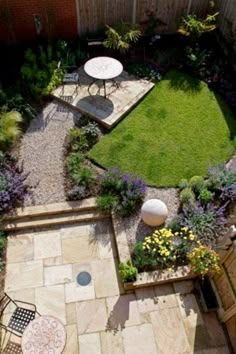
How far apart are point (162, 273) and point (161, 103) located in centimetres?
541

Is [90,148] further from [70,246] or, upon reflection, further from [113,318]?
[113,318]

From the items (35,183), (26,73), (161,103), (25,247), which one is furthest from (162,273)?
(26,73)

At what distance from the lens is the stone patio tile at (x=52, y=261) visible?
7.57 meters

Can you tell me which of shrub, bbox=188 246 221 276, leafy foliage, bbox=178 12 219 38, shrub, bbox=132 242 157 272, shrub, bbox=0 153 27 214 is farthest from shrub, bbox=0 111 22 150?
leafy foliage, bbox=178 12 219 38

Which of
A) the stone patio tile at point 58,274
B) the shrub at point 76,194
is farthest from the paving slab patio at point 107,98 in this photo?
the stone patio tile at point 58,274

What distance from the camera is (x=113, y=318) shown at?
22.7ft

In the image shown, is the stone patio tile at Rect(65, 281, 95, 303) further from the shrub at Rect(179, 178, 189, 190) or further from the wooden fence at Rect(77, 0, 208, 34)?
the wooden fence at Rect(77, 0, 208, 34)

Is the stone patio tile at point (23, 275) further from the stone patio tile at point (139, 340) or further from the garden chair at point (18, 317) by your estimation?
the stone patio tile at point (139, 340)

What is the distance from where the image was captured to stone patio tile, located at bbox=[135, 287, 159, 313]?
23.1 ft

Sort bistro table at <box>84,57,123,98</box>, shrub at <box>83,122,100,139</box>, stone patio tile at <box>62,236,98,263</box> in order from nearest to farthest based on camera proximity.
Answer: stone patio tile at <box>62,236,98,263</box>
shrub at <box>83,122,100,139</box>
bistro table at <box>84,57,123,98</box>

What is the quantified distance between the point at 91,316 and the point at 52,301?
2.89 ft

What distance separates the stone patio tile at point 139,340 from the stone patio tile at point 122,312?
0.42 feet

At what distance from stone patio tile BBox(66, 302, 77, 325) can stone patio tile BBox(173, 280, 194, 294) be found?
7.22ft

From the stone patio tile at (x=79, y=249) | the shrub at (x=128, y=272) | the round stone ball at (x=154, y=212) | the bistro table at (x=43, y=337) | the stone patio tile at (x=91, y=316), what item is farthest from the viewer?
the stone patio tile at (x=79, y=249)
